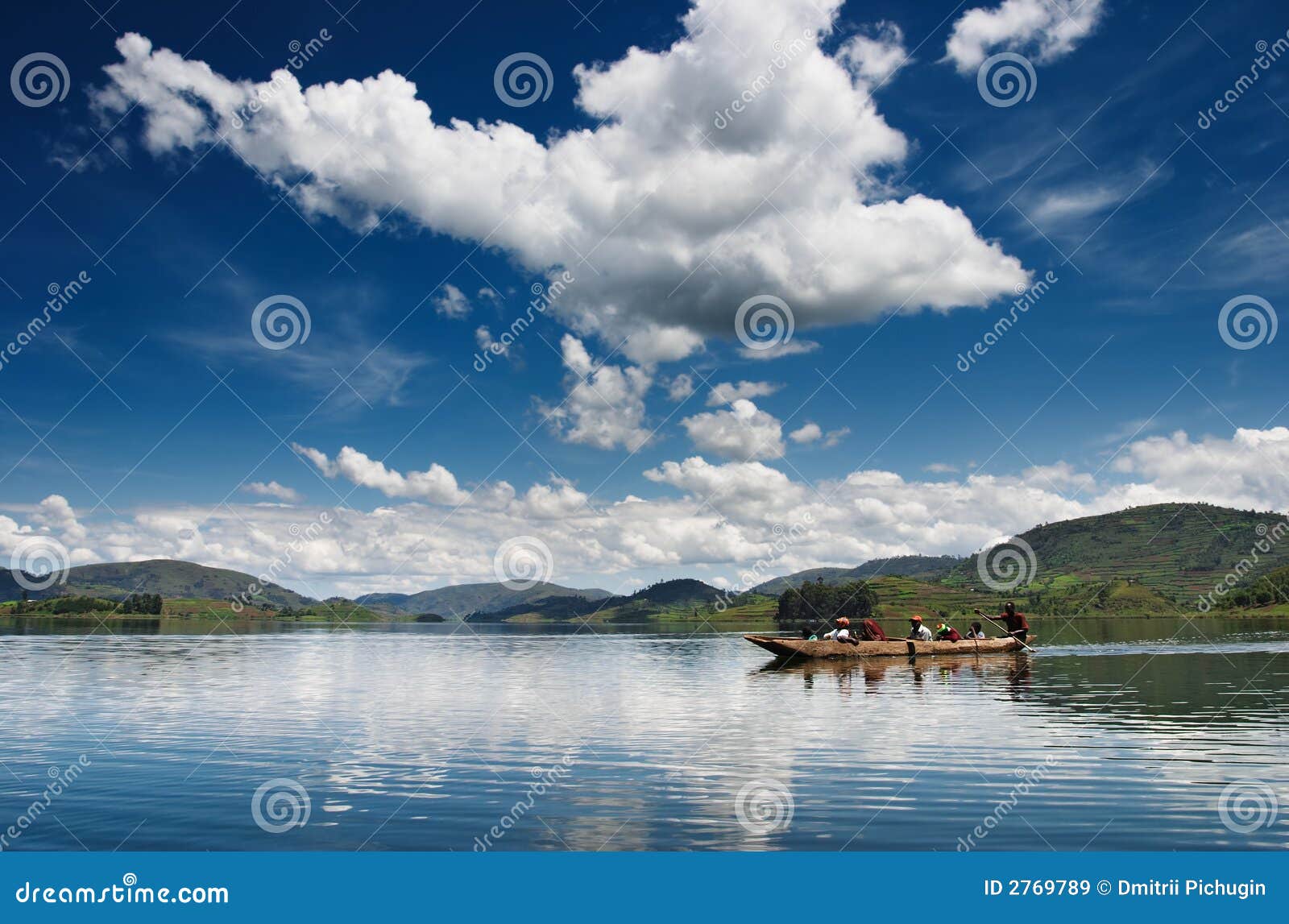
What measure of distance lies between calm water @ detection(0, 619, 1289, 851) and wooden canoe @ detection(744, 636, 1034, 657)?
53.9ft

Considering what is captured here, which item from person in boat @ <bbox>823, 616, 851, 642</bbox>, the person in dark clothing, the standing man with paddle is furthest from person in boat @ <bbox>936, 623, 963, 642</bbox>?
the person in dark clothing

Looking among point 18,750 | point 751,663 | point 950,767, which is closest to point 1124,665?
point 751,663

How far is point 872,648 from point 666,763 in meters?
49.9

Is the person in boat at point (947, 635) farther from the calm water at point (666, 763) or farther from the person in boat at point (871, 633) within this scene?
the calm water at point (666, 763)

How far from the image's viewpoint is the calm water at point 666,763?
56.3ft

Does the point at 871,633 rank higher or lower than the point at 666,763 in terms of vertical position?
higher

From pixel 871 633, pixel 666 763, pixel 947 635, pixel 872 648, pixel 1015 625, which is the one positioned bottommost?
pixel 666 763

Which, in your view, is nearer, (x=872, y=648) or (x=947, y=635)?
(x=872, y=648)

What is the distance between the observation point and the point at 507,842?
16.5 m

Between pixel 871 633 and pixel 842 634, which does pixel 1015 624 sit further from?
pixel 842 634

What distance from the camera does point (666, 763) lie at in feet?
81.8

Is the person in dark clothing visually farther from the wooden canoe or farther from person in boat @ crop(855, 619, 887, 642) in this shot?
person in boat @ crop(855, 619, 887, 642)

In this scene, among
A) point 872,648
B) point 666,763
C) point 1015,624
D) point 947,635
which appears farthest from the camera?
point 1015,624

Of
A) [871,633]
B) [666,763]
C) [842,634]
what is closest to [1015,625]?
[871,633]
